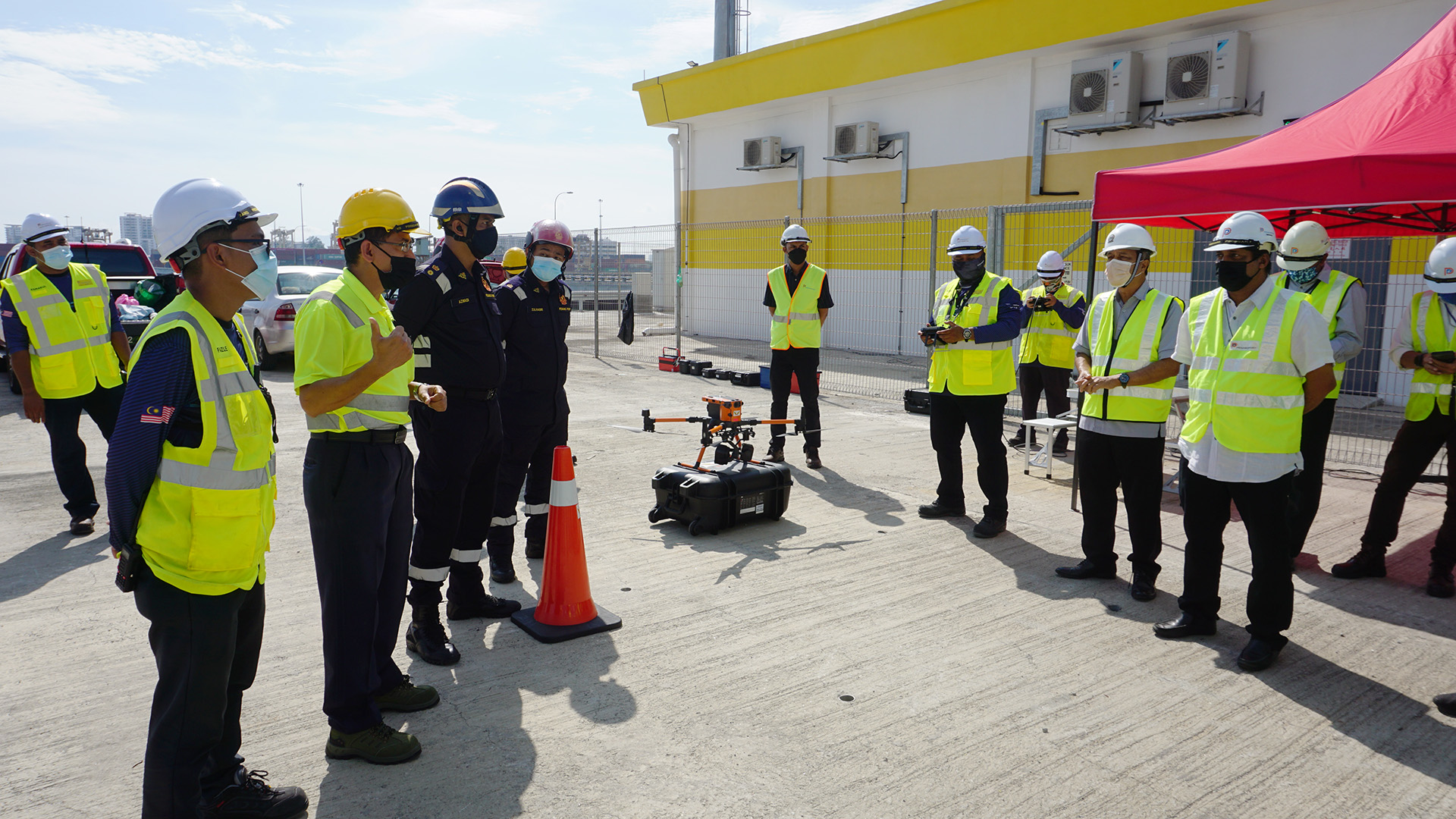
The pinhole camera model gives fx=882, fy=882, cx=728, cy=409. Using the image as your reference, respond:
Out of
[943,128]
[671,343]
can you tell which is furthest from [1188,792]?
[671,343]

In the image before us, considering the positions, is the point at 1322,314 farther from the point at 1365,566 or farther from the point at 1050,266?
the point at 1050,266

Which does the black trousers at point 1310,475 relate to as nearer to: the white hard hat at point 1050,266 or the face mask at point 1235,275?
the face mask at point 1235,275

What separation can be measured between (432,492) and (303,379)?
1084 mm

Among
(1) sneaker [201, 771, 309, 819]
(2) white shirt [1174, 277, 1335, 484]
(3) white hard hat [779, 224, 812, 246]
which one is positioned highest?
(3) white hard hat [779, 224, 812, 246]

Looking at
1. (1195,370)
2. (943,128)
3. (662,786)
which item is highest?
(943,128)

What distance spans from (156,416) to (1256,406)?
422 cm

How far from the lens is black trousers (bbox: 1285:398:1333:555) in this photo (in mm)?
5297

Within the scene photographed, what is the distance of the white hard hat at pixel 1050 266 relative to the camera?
8.49m

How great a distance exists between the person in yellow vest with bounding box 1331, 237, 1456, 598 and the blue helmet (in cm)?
526

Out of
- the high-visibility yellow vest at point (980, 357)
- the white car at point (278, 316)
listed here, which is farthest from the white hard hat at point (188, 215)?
the white car at point (278, 316)

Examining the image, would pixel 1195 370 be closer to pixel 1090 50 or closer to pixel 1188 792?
pixel 1188 792

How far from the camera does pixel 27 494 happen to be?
22.3ft

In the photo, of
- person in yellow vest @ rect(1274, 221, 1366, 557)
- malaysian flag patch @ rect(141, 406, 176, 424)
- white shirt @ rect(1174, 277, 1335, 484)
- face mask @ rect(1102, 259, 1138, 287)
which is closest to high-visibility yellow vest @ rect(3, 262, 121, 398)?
malaysian flag patch @ rect(141, 406, 176, 424)

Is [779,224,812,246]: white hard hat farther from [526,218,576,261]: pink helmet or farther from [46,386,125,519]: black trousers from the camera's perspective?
[46,386,125,519]: black trousers
